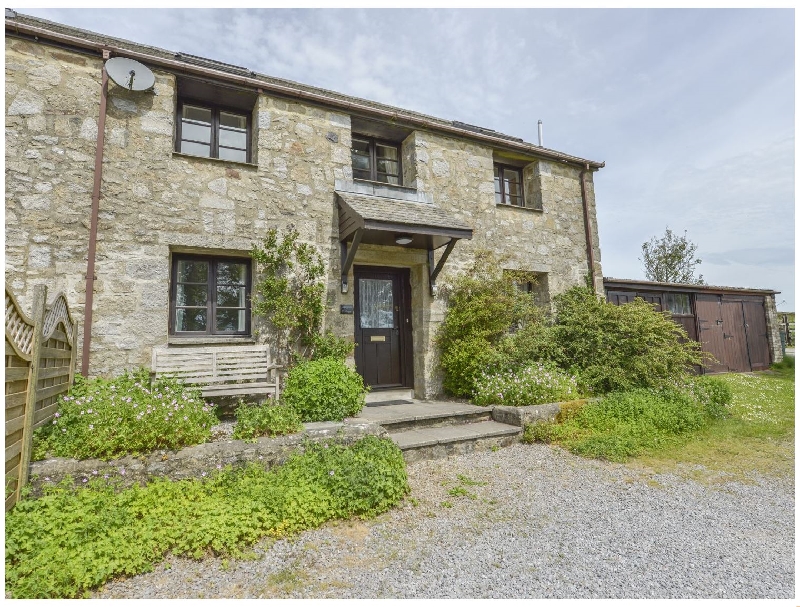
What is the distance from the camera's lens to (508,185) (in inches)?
365

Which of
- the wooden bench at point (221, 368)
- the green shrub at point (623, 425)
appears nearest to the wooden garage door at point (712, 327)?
the green shrub at point (623, 425)

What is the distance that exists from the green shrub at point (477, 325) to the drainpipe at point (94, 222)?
17.0ft

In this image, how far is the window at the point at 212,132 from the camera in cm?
642

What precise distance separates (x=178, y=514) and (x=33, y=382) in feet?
5.03

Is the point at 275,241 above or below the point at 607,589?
above

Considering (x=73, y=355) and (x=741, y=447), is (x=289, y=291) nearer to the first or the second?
(x=73, y=355)

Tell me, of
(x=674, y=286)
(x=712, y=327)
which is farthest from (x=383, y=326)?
(x=712, y=327)

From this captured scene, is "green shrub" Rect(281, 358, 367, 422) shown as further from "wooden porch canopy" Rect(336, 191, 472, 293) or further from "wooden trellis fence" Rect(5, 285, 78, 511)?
"wooden trellis fence" Rect(5, 285, 78, 511)

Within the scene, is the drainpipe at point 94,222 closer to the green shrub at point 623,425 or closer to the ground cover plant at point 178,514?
the ground cover plant at point 178,514

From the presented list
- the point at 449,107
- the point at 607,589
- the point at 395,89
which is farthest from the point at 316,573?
the point at 449,107

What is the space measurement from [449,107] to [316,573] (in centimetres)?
907

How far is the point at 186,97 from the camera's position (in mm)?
6488

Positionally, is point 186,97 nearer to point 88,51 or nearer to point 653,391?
point 88,51

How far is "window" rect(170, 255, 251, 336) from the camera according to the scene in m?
6.02
